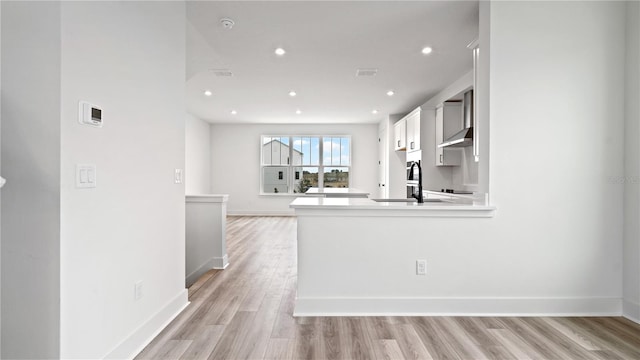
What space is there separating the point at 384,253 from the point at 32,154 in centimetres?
217

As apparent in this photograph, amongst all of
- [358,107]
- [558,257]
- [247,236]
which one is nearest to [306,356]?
[558,257]

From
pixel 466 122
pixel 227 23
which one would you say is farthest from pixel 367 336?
pixel 466 122

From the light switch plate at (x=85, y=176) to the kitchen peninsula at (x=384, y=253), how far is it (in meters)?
1.33

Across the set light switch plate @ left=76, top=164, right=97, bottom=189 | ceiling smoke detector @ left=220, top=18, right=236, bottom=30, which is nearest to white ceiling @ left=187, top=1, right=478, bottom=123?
ceiling smoke detector @ left=220, top=18, right=236, bottom=30

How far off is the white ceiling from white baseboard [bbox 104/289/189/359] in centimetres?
242

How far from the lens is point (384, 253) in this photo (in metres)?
2.47

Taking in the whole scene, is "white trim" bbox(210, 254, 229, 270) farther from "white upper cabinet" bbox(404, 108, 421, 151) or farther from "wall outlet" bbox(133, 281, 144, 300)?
"white upper cabinet" bbox(404, 108, 421, 151)

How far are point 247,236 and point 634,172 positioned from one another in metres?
5.09

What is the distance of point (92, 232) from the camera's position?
1.58 metres

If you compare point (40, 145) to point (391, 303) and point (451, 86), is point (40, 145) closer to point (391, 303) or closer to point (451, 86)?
point (391, 303)

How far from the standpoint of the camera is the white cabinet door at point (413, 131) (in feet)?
19.0

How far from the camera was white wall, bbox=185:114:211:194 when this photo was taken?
7387mm

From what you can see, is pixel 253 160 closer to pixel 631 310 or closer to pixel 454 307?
pixel 454 307

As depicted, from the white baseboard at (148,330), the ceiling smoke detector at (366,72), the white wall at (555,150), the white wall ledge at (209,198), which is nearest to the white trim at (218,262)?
the white wall ledge at (209,198)
